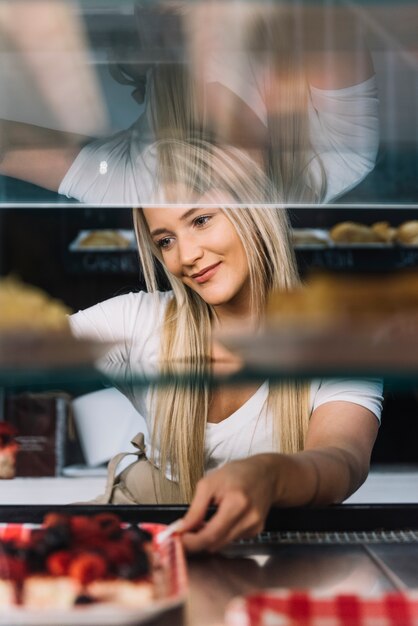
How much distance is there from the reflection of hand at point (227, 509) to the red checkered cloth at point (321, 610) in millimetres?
168

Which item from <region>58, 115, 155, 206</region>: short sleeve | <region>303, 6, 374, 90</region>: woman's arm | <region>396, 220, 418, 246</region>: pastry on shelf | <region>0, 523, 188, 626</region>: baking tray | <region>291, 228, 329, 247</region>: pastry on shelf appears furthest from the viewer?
<region>291, 228, 329, 247</region>: pastry on shelf

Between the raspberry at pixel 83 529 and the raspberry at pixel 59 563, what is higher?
the raspberry at pixel 83 529

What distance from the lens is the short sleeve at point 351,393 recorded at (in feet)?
5.34

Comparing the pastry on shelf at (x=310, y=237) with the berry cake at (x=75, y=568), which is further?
the pastry on shelf at (x=310, y=237)

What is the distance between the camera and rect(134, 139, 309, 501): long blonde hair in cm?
168

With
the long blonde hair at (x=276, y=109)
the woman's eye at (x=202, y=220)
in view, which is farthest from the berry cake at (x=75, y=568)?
the woman's eye at (x=202, y=220)

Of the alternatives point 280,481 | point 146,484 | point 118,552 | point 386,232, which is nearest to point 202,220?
point 146,484

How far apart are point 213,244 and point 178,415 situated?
1.41 feet

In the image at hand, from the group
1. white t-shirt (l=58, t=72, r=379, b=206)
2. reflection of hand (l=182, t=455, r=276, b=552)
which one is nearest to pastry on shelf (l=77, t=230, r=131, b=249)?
white t-shirt (l=58, t=72, r=379, b=206)

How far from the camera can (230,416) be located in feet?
6.20

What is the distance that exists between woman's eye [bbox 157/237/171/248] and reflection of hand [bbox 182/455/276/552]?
92 cm

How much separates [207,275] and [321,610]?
111 centimetres

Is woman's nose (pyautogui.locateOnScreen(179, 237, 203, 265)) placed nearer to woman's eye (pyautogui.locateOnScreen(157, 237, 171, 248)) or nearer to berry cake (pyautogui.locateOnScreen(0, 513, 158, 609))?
woman's eye (pyautogui.locateOnScreen(157, 237, 171, 248))

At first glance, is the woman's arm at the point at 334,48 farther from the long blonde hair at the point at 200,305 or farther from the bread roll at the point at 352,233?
the bread roll at the point at 352,233
